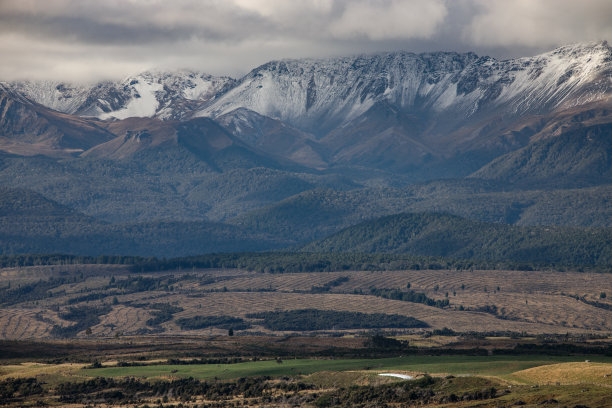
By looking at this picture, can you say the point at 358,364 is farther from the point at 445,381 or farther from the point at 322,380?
the point at 445,381

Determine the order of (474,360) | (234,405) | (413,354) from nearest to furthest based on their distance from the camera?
(234,405) → (474,360) → (413,354)

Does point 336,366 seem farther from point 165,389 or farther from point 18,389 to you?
point 18,389

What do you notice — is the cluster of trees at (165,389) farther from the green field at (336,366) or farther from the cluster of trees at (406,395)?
the cluster of trees at (406,395)

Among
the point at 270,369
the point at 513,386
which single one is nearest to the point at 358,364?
the point at 270,369

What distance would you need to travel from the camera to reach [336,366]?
178375mm

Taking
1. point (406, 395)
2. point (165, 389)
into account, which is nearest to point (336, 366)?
point (165, 389)

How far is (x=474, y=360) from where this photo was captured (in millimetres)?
177250

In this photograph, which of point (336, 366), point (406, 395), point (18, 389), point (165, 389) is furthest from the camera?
point (336, 366)

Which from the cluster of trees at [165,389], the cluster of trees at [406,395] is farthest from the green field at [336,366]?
the cluster of trees at [406,395]

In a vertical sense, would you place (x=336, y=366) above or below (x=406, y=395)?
below

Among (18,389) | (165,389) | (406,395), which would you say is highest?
(406,395)

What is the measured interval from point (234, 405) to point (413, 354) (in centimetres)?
5352

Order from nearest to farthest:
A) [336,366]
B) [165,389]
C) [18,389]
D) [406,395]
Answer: [406,395]
[165,389]
[18,389]
[336,366]

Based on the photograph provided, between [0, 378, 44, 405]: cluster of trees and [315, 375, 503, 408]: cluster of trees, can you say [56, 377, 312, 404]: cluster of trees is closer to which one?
[0, 378, 44, 405]: cluster of trees
